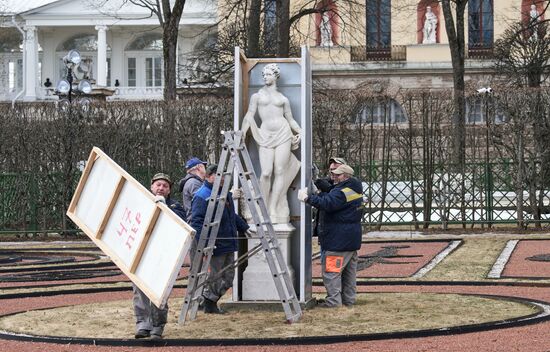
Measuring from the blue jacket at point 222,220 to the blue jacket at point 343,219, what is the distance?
3.84 feet

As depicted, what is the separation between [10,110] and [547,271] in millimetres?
18977

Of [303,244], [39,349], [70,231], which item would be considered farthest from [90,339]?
[70,231]

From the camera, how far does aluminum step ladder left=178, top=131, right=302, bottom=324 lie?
15133 millimetres

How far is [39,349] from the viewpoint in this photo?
44.4ft

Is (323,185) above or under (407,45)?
under

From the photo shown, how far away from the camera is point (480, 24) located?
64375 millimetres

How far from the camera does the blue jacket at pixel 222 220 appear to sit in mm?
15641

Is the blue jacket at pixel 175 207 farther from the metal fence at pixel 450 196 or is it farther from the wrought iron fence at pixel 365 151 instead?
the metal fence at pixel 450 196

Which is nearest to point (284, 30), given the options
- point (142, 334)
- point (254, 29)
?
point (254, 29)

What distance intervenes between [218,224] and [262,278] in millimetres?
1717

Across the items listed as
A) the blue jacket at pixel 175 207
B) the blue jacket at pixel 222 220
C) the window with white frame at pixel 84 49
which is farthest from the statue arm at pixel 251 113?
the window with white frame at pixel 84 49

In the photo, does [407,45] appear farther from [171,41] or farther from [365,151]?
[365,151]

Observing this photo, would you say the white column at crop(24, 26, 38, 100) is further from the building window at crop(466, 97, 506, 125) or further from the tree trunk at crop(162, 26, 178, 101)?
the building window at crop(466, 97, 506, 125)

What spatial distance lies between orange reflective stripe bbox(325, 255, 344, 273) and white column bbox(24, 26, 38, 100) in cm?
5470
